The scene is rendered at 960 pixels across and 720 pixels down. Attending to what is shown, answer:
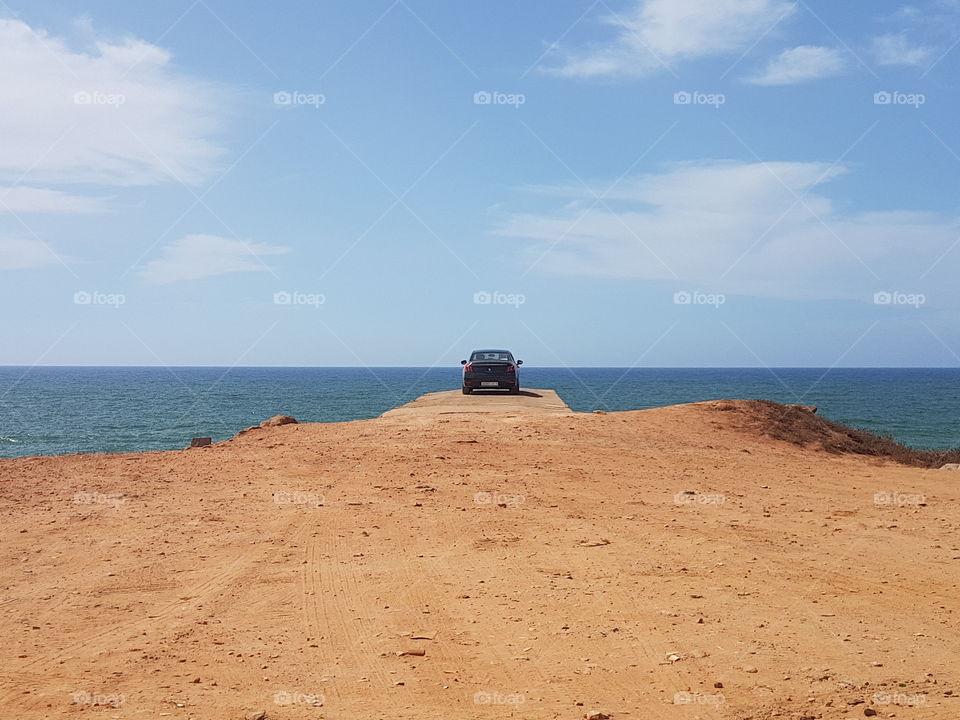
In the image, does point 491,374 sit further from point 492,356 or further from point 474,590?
point 474,590

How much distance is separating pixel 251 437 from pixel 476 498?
8.00m

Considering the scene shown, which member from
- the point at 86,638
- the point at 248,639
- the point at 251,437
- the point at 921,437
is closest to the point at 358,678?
the point at 248,639

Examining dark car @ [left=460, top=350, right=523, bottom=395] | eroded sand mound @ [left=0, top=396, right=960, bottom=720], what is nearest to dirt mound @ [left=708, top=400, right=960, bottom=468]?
eroded sand mound @ [left=0, top=396, right=960, bottom=720]

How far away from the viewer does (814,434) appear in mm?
17156

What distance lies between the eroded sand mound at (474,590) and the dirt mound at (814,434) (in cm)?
410

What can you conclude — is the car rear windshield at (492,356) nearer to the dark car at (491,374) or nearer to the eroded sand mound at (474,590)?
the dark car at (491,374)

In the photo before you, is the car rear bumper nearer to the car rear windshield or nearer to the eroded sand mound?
the car rear windshield

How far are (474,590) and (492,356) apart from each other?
21698 millimetres

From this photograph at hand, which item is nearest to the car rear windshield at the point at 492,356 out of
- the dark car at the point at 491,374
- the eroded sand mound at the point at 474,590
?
the dark car at the point at 491,374

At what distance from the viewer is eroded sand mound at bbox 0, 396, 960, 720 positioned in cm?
479

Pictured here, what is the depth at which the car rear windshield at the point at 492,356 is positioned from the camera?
27.7 meters

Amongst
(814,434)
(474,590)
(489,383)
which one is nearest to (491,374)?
(489,383)

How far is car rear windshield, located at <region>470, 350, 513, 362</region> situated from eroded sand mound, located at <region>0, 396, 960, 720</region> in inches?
600

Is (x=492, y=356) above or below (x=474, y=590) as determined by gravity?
above
